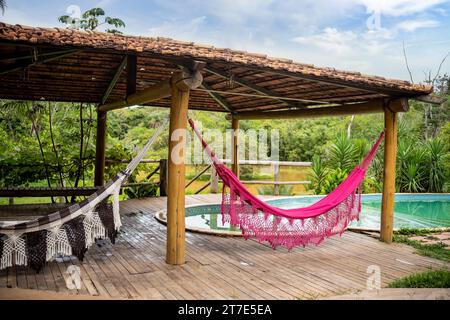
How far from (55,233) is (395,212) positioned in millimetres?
6096

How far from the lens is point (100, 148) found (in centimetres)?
657

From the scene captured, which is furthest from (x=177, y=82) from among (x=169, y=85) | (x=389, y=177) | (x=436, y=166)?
(x=436, y=166)

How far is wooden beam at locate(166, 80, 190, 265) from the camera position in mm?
3250

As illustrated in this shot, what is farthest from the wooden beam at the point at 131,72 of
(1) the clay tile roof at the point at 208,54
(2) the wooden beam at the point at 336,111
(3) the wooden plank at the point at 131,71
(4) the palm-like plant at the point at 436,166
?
(4) the palm-like plant at the point at 436,166

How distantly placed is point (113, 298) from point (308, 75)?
2443 mm

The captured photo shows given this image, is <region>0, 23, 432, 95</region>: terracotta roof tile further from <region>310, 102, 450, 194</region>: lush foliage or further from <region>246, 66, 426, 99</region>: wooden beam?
<region>310, 102, 450, 194</region>: lush foliage

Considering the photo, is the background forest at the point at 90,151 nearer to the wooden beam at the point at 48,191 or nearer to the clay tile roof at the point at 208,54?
the wooden beam at the point at 48,191

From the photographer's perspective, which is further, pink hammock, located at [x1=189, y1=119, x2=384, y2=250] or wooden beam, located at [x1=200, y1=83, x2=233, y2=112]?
wooden beam, located at [x1=200, y1=83, x2=233, y2=112]

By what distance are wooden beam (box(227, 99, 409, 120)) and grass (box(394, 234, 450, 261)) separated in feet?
4.61

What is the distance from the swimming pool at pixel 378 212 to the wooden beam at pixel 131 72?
1.67m

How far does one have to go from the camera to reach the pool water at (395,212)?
588cm

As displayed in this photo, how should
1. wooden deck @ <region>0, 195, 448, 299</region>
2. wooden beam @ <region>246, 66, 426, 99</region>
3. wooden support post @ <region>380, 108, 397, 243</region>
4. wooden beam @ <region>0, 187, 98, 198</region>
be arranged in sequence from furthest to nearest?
wooden beam @ <region>0, 187, 98, 198</region>, wooden support post @ <region>380, 108, 397, 243</region>, wooden beam @ <region>246, 66, 426, 99</region>, wooden deck @ <region>0, 195, 448, 299</region>

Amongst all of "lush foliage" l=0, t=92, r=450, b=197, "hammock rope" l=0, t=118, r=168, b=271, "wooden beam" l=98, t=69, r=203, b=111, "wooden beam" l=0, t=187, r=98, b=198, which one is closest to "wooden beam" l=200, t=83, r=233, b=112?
"lush foliage" l=0, t=92, r=450, b=197

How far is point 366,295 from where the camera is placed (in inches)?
102
